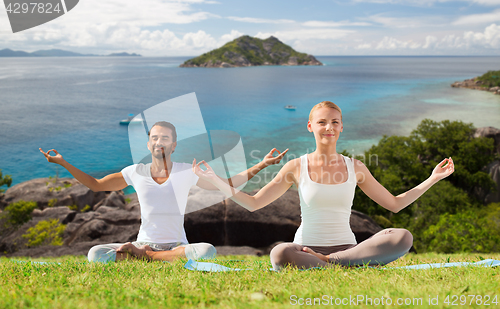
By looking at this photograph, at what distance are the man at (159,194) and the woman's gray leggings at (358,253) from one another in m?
1.38

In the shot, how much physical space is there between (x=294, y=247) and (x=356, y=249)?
0.77 m

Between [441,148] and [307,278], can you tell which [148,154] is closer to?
[307,278]

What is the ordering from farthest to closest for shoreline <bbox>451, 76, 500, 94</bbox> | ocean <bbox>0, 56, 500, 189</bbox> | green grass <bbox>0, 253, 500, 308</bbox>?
shoreline <bbox>451, 76, 500, 94</bbox>
ocean <bbox>0, 56, 500, 189</bbox>
green grass <bbox>0, 253, 500, 308</bbox>

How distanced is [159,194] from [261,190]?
65.0 inches

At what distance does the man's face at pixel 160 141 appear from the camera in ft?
16.5

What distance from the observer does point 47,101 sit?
101812 mm

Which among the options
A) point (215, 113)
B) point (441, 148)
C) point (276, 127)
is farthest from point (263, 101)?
point (441, 148)

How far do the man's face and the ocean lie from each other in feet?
118

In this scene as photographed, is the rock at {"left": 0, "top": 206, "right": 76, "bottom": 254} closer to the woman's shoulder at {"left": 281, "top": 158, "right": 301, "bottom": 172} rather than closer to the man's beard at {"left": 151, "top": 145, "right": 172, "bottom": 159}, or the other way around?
the man's beard at {"left": 151, "top": 145, "right": 172, "bottom": 159}

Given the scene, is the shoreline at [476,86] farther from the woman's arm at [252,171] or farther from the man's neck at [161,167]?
the man's neck at [161,167]

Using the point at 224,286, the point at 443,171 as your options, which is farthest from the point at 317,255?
the point at 443,171

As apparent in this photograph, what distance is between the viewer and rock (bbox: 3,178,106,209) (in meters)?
27.3

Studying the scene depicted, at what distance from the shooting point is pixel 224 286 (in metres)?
3.21

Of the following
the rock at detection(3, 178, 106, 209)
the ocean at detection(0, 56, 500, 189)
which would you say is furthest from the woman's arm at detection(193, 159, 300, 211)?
the ocean at detection(0, 56, 500, 189)
